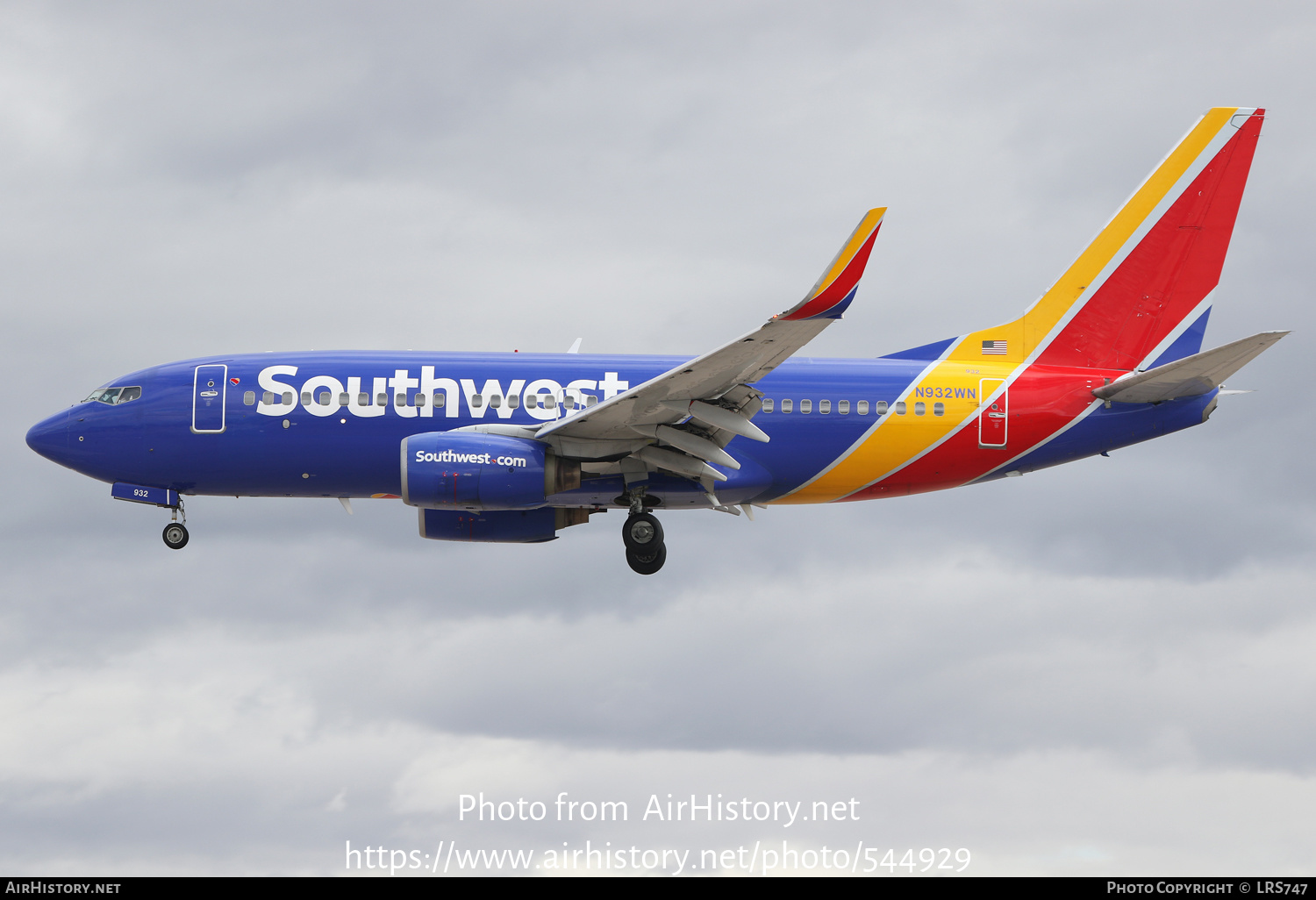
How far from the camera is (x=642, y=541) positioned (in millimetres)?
30781

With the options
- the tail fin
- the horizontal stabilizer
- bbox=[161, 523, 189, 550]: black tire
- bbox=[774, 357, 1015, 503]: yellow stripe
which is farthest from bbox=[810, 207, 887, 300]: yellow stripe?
bbox=[161, 523, 189, 550]: black tire

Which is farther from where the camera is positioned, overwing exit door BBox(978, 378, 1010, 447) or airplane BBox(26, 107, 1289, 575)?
overwing exit door BBox(978, 378, 1010, 447)

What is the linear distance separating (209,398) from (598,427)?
28.8 ft

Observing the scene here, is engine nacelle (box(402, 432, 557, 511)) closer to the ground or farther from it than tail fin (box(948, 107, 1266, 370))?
closer to the ground

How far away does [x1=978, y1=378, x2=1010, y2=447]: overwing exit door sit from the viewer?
3133 centimetres

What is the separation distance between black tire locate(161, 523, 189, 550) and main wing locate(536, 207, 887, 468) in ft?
29.2

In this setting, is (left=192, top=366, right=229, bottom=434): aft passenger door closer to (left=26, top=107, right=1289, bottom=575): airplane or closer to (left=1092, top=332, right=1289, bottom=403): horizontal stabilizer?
(left=26, top=107, right=1289, bottom=575): airplane

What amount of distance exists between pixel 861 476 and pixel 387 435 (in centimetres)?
1049

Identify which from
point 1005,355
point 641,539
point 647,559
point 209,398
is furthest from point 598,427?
point 1005,355

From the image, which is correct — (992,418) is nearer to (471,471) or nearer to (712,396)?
(712,396)

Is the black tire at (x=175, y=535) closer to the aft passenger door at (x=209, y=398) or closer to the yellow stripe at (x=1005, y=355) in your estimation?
the aft passenger door at (x=209, y=398)

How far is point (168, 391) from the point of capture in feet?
101

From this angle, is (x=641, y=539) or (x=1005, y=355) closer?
(x=641, y=539)

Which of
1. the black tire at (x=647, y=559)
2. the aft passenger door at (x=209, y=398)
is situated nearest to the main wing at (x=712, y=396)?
the black tire at (x=647, y=559)
